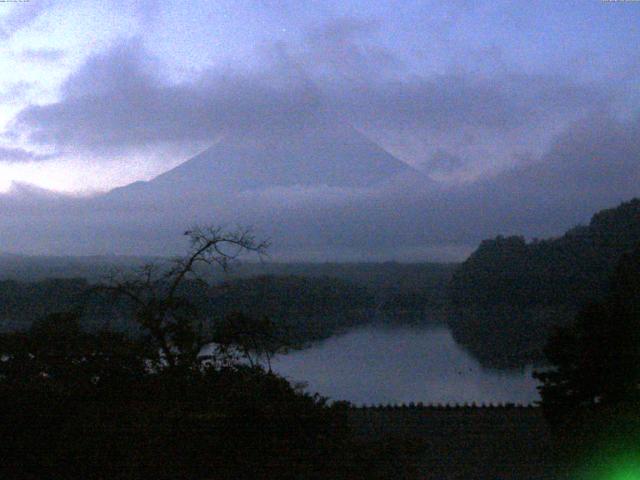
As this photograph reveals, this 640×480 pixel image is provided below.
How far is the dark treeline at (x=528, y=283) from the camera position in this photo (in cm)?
2086

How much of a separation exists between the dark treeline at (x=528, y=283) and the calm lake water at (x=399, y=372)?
1036 mm

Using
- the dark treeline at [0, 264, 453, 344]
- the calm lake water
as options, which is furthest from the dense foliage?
the calm lake water

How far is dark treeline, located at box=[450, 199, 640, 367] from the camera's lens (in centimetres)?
2086

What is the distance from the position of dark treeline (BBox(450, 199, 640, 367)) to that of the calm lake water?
1036mm

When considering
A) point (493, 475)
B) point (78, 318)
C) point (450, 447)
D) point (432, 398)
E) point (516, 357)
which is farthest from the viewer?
point (516, 357)

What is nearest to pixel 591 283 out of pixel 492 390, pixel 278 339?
pixel 492 390

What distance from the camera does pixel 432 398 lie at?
1559 cm

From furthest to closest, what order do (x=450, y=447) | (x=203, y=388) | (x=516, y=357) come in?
(x=516, y=357)
(x=450, y=447)
(x=203, y=388)

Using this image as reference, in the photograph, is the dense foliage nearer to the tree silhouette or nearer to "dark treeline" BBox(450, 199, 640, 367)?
the tree silhouette

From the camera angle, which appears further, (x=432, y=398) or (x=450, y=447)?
(x=432, y=398)

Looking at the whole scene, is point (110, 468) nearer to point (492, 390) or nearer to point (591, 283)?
point (492, 390)

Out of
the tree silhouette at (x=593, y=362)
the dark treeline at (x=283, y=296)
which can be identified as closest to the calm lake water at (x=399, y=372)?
the dark treeline at (x=283, y=296)

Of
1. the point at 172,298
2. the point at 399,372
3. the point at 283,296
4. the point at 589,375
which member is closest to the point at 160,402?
the point at 172,298

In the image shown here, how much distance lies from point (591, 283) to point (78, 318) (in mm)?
21131
